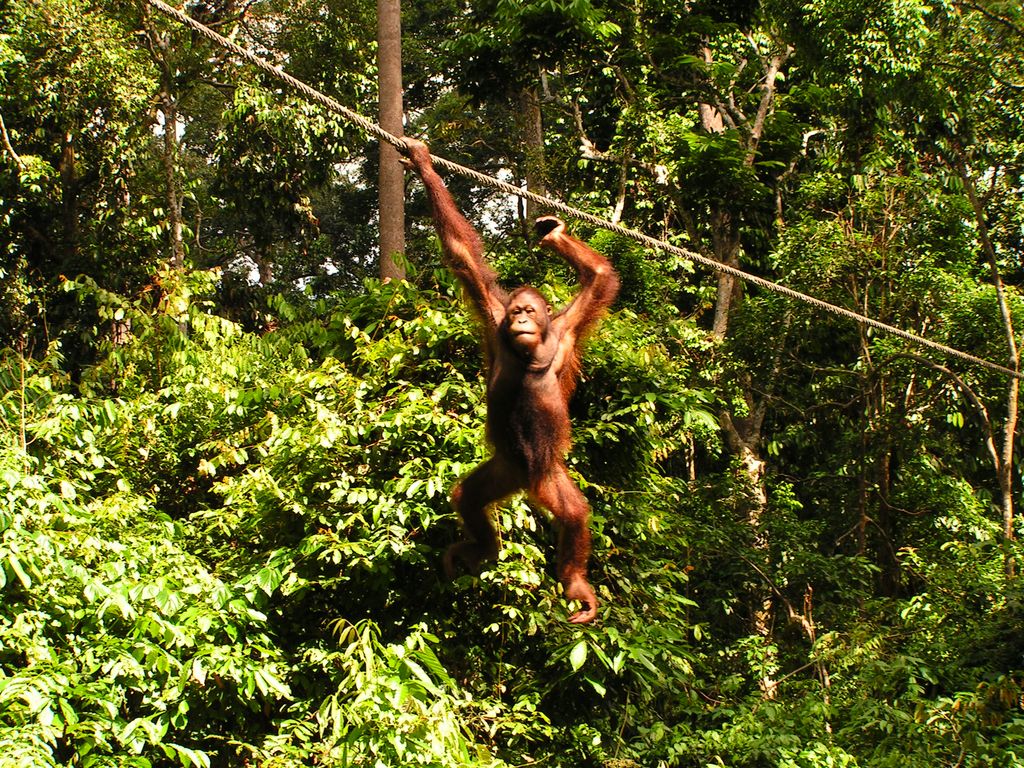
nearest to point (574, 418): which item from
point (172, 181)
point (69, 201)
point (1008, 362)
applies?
point (1008, 362)

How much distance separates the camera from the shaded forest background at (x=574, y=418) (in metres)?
4.07

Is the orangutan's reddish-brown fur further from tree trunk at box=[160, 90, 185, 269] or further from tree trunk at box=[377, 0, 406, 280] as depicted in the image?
tree trunk at box=[160, 90, 185, 269]

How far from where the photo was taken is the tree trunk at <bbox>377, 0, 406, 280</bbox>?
357 inches

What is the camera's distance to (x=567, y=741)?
495cm

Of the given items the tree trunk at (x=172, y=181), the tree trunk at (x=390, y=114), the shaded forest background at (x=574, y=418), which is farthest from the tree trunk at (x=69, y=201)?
the tree trunk at (x=390, y=114)

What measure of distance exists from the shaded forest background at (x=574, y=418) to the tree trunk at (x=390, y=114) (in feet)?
2.42

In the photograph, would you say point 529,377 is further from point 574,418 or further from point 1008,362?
point 1008,362

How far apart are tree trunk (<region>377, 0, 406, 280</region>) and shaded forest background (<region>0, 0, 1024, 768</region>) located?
0.74 meters

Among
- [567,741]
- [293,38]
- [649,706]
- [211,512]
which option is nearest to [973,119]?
[649,706]

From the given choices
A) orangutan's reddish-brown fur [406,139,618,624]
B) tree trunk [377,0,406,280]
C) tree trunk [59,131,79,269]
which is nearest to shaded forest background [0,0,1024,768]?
tree trunk [59,131,79,269]

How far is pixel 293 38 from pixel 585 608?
826cm

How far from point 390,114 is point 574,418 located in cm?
470

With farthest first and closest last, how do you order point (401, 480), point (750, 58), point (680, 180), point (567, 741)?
point (750, 58) < point (680, 180) < point (567, 741) < point (401, 480)

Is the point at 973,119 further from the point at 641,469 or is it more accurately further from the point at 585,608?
the point at 585,608
